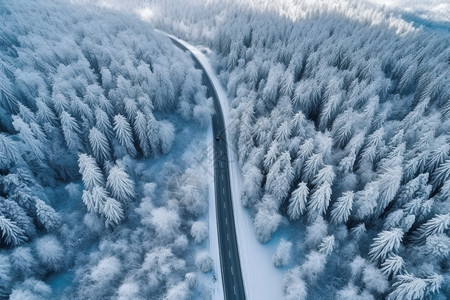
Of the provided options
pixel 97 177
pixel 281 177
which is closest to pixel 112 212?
pixel 97 177

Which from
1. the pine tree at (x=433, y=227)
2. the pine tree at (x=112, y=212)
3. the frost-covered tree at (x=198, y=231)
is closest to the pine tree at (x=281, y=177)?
the frost-covered tree at (x=198, y=231)

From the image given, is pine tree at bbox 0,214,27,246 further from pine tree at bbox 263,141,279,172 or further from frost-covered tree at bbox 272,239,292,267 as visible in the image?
pine tree at bbox 263,141,279,172

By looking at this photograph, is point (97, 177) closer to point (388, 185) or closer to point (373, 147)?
point (388, 185)

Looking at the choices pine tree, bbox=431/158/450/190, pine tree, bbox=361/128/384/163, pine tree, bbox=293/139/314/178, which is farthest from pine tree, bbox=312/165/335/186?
pine tree, bbox=431/158/450/190

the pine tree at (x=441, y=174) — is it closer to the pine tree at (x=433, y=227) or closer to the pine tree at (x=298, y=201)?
the pine tree at (x=433, y=227)

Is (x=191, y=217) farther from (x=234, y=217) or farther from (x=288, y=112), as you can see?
(x=288, y=112)

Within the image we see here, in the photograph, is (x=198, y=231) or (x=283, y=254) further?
→ (x=198, y=231)
